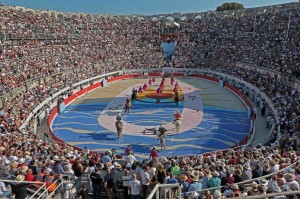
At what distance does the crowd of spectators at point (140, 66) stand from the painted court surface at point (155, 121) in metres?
3.11

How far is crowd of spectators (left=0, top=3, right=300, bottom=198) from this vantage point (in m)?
9.62

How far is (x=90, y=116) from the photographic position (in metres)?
29.2

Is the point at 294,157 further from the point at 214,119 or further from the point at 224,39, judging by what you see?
the point at 224,39

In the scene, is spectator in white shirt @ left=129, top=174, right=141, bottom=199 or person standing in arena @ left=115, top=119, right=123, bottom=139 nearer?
spectator in white shirt @ left=129, top=174, right=141, bottom=199

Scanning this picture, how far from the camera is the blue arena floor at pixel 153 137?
21.4m

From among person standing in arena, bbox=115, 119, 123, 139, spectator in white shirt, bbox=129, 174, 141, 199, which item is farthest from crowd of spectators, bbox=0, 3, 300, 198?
person standing in arena, bbox=115, 119, 123, 139

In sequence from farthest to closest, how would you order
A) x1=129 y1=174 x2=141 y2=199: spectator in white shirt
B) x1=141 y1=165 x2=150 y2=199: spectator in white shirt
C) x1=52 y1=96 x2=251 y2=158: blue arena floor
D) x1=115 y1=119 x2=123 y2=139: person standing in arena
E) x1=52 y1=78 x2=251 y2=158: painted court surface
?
x1=115 y1=119 x2=123 y2=139: person standing in arena < x1=52 y1=78 x2=251 y2=158: painted court surface < x1=52 y1=96 x2=251 y2=158: blue arena floor < x1=141 y1=165 x2=150 y2=199: spectator in white shirt < x1=129 y1=174 x2=141 y2=199: spectator in white shirt

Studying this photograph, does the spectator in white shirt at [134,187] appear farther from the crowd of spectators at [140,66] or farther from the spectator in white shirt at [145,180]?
the spectator in white shirt at [145,180]

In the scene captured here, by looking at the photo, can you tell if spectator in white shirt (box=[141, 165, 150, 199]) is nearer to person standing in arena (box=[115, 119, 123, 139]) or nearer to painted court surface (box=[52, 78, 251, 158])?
painted court surface (box=[52, 78, 251, 158])

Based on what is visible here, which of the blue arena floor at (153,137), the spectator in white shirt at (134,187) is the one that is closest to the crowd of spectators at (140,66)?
the spectator in white shirt at (134,187)

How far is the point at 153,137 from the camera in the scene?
2322 cm

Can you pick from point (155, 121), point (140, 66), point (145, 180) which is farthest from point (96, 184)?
point (140, 66)

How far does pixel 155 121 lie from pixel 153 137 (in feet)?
13.0

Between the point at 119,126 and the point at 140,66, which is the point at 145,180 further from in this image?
the point at 140,66
